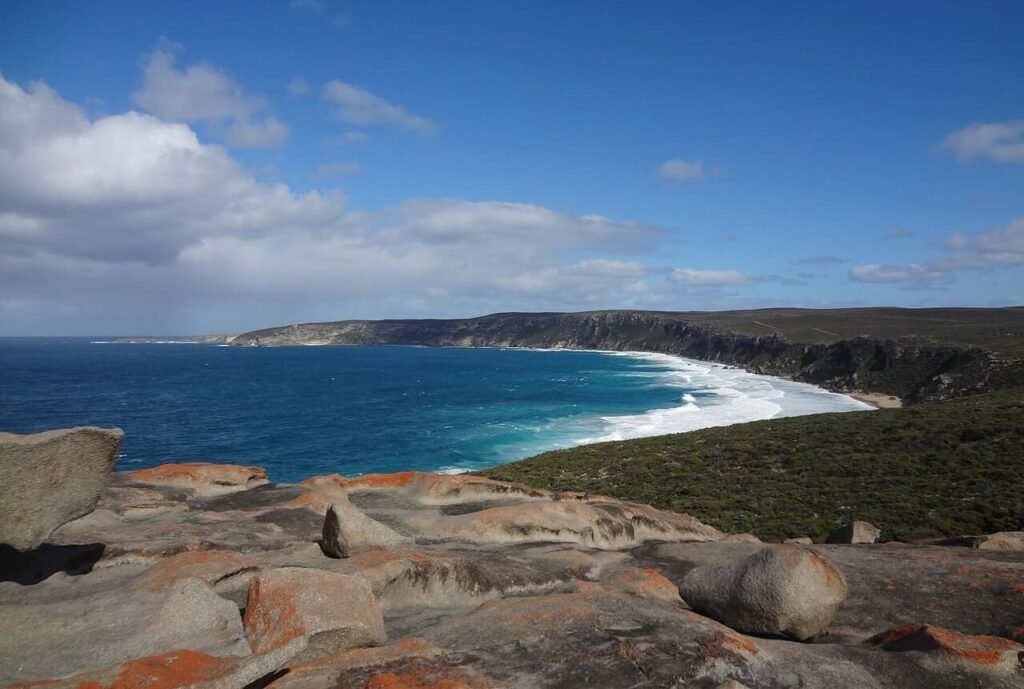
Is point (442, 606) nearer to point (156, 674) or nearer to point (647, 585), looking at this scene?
point (647, 585)

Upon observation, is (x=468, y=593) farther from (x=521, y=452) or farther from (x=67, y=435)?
(x=521, y=452)

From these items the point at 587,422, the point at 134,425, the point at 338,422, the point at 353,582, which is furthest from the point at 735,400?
the point at 353,582

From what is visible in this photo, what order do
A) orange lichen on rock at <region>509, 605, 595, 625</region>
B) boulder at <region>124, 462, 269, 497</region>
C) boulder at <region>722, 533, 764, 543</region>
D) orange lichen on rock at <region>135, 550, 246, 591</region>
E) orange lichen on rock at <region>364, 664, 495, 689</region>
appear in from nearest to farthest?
orange lichen on rock at <region>364, 664, 495, 689</region> < orange lichen on rock at <region>509, 605, 595, 625</region> < orange lichen on rock at <region>135, 550, 246, 591</region> < boulder at <region>722, 533, 764, 543</region> < boulder at <region>124, 462, 269, 497</region>

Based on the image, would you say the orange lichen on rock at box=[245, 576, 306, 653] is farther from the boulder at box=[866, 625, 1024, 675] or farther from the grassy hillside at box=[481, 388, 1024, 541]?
the grassy hillside at box=[481, 388, 1024, 541]

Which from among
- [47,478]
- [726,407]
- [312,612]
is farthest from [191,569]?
[726,407]

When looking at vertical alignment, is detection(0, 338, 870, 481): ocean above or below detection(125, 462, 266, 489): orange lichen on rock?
below

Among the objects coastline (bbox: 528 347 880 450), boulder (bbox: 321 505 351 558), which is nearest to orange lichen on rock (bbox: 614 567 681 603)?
boulder (bbox: 321 505 351 558)

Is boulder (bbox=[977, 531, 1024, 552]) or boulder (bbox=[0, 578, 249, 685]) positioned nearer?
boulder (bbox=[0, 578, 249, 685])
